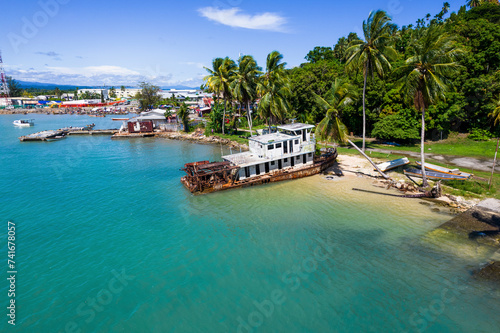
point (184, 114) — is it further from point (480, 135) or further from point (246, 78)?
point (480, 135)

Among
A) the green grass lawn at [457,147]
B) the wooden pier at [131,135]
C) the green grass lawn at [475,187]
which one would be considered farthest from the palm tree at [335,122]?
the wooden pier at [131,135]

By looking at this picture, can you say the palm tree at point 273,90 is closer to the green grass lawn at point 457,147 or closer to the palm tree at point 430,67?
the green grass lawn at point 457,147

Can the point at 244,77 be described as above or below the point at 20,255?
above

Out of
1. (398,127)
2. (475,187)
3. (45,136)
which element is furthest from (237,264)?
(45,136)

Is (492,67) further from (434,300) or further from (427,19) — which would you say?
(427,19)

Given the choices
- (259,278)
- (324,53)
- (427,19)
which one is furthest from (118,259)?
(427,19)

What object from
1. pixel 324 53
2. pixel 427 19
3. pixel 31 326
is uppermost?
pixel 427 19
